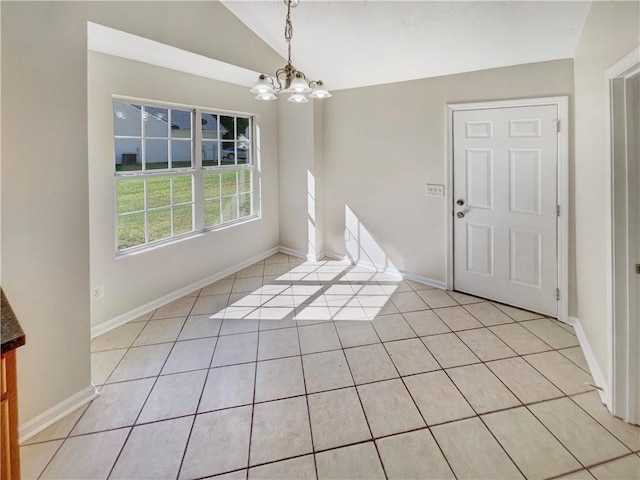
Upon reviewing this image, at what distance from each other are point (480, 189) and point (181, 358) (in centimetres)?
304

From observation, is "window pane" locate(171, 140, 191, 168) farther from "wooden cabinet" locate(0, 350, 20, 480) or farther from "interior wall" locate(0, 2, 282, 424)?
"wooden cabinet" locate(0, 350, 20, 480)

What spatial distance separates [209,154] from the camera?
13.4 ft

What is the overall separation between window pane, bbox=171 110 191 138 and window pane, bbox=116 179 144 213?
0.67 meters

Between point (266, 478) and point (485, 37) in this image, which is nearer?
point (266, 478)

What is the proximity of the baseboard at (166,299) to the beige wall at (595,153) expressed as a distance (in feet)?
11.6

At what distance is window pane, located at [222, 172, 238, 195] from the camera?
4328 millimetres

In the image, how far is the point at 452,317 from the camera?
320 centimetres

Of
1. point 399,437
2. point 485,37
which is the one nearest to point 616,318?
point 399,437

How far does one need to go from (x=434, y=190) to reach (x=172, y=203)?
277cm

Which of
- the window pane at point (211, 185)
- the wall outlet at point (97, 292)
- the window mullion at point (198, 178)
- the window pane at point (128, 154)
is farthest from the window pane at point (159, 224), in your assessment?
the wall outlet at point (97, 292)

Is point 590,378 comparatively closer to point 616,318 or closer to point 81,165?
point 616,318

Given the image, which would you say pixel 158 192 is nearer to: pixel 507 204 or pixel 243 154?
pixel 243 154

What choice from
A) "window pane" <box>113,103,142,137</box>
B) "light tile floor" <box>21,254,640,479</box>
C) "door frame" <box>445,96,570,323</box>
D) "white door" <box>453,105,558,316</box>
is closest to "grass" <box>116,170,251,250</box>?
"window pane" <box>113,103,142,137</box>

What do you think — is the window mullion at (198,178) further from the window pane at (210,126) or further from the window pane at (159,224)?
the window pane at (159,224)
